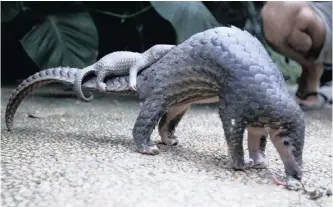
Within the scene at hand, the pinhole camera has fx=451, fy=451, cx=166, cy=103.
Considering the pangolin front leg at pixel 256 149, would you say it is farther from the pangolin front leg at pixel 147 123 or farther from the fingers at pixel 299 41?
the fingers at pixel 299 41

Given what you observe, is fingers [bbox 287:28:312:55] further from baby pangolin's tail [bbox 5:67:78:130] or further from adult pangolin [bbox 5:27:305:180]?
baby pangolin's tail [bbox 5:67:78:130]

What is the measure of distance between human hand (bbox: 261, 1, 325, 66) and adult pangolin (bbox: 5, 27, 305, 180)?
1519 millimetres

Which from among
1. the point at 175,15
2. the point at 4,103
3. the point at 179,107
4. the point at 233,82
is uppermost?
the point at 175,15

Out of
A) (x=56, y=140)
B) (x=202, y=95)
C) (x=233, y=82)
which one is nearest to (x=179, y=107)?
(x=202, y=95)

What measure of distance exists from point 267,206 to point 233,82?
387 mm

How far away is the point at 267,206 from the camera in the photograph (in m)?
1.10

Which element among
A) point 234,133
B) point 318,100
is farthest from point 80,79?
point 318,100

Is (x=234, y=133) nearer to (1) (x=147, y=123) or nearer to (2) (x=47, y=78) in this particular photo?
(1) (x=147, y=123)

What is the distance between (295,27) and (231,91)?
1.73 m

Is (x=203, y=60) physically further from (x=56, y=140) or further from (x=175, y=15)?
(x=175, y=15)

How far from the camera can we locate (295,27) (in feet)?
9.41

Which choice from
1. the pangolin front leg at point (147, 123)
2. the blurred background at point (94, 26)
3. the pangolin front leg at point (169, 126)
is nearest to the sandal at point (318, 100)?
the blurred background at point (94, 26)

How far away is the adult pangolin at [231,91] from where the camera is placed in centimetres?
128

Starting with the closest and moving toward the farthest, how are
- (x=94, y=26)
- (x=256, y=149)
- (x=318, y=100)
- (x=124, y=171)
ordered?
(x=124, y=171) < (x=256, y=149) < (x=94, y=26) < (x=318, y=100)
